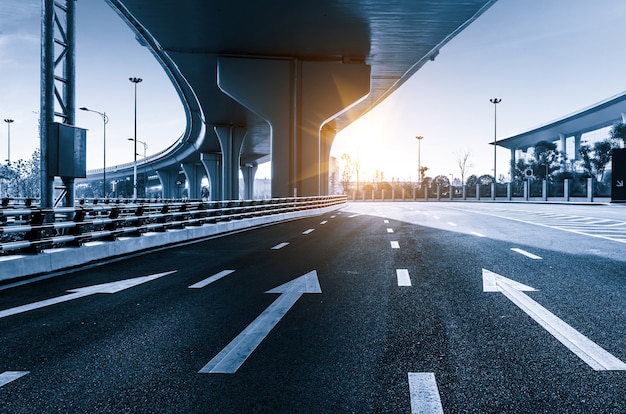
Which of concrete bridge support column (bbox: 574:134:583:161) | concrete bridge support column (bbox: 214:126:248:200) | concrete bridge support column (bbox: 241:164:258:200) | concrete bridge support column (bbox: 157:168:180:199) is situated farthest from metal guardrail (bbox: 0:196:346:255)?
concrete bridge support column (bbox: 157:168:180:199)

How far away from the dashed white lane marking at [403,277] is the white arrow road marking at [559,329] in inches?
46.8

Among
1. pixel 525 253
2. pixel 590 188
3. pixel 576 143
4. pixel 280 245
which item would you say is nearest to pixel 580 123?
pixel 576 143

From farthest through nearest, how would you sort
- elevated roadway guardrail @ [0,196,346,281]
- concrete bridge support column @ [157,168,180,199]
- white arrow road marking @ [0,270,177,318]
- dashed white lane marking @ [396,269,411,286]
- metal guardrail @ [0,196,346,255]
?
concrete bridge support column @ [157,168,180,199], metal guardrail @ [0,196,346,255], elevated roadway guardrail @ [0,196,346,281], dashed white lane marking @ [396,269,411,286], white arrow road marking @ [0,270,177,318]

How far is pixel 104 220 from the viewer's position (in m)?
12.1

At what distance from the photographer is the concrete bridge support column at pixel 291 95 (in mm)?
32562

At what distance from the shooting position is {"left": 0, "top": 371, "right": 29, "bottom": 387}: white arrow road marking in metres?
3.87

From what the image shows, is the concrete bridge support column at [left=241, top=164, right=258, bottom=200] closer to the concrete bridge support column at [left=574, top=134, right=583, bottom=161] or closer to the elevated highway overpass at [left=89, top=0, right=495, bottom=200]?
the elevated highway overpass at [left=89, top=0, right=495, bottom=200]

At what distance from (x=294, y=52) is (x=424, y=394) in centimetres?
3064

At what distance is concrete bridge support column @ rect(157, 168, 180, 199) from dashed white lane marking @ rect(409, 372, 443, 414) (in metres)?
114

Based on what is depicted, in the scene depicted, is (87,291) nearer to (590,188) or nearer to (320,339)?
(320,339)

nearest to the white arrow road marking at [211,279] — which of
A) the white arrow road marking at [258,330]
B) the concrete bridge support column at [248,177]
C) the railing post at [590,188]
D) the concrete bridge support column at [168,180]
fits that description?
the white arrow road marking at [258,330]

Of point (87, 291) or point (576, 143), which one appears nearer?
point (87, 291)

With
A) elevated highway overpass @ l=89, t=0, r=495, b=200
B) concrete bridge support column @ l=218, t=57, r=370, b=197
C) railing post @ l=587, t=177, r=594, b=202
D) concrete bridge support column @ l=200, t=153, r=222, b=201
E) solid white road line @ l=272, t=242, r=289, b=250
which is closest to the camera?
solid white road line @ l=272, t=242, r=289, b=250

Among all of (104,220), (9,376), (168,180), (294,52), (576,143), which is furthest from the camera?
(168,180)
